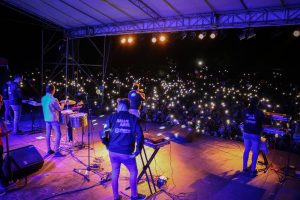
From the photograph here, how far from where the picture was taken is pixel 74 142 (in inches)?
287

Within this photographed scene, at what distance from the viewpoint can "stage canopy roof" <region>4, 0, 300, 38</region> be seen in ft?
19.7

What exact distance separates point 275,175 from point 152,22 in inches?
222

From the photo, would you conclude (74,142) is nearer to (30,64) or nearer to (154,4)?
(154,4)

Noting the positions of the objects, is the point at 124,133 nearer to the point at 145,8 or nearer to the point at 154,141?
the point at 154,141

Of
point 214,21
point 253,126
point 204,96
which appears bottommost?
point 253,126

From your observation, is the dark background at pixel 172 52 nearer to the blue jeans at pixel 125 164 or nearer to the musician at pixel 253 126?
the musician at pixel 253 126

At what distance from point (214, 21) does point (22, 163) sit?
5.79 metres

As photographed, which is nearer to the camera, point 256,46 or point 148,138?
point 148,138

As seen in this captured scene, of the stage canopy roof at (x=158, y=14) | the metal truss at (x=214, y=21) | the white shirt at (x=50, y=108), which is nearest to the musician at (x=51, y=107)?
the white shirt at (x=50, y=108)

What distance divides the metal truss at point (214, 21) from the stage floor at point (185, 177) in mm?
3438

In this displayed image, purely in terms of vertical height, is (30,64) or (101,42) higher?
(101,42)

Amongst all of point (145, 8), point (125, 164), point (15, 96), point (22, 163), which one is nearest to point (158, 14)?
point (145, 8)

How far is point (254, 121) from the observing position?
5148 millimetres

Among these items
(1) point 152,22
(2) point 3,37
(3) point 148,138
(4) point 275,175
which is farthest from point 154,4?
(2) point 3,37
